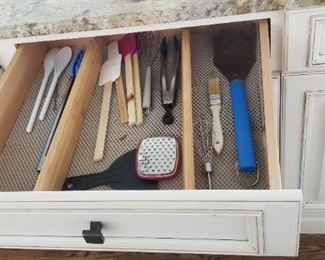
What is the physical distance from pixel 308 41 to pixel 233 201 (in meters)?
0.31

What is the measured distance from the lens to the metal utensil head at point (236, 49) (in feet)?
2.37

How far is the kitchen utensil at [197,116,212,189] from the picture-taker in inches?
24.3

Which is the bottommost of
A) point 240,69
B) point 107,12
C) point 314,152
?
point 314,152

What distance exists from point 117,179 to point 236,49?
1.04ft

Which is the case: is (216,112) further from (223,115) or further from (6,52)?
(6,52)

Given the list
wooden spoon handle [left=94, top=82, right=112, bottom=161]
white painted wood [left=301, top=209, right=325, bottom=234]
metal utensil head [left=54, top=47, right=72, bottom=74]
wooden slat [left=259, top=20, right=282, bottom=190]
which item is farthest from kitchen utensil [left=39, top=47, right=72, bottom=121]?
white painted wood [left=301, top=209, right=325, bottom=234]

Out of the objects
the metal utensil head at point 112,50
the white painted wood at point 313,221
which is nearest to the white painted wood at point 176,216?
the metal utensil head at point 112,50

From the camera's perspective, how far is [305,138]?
82cm

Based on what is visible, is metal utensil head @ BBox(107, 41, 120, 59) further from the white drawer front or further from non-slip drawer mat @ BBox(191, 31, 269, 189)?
the white drawer front

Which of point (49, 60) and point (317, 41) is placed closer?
point (317, 41)

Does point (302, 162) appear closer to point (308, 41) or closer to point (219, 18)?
point (308, 41)

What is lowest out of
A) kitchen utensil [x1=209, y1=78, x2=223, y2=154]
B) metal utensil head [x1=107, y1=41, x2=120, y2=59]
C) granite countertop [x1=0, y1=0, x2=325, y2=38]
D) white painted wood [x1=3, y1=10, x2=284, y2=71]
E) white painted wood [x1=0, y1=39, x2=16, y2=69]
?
kitchen utensil [x1=209, y1=78, x2=223, y2=154]

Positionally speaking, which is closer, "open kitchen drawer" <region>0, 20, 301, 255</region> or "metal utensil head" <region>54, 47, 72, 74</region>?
"open kitchen drawer" <region>0, 20, 301, 255</region>

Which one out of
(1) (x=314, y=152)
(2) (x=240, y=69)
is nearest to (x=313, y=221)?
(1) (x=314, y=152)
